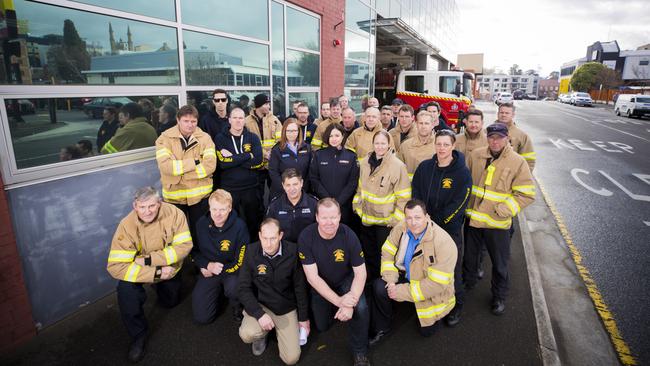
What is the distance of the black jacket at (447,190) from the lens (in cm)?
362

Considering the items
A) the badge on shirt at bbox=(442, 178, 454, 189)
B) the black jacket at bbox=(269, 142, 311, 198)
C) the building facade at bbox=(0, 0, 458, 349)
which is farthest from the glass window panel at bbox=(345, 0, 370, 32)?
the badge on shirt at bbox=(442, 178, 454, 189)

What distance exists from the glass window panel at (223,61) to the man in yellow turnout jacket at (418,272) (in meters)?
3.77

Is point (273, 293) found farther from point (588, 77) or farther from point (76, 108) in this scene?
point (588, 77)

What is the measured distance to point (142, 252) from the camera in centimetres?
352

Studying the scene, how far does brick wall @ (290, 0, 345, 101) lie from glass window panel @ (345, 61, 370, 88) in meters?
0.63

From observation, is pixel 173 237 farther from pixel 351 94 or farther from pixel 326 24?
pixel 351 94

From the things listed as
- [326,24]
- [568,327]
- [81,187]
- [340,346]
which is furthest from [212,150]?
[326,24]

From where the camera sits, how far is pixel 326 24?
8.87m

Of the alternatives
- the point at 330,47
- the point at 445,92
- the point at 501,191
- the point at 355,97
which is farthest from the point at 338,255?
the point at 445,92

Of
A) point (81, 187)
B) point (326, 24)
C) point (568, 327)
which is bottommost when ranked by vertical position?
point (568, 327)

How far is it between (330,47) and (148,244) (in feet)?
23.7

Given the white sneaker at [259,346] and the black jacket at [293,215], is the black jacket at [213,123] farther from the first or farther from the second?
the white sneaker at [259,346]

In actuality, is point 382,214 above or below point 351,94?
below

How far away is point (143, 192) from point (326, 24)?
7.00 metres
